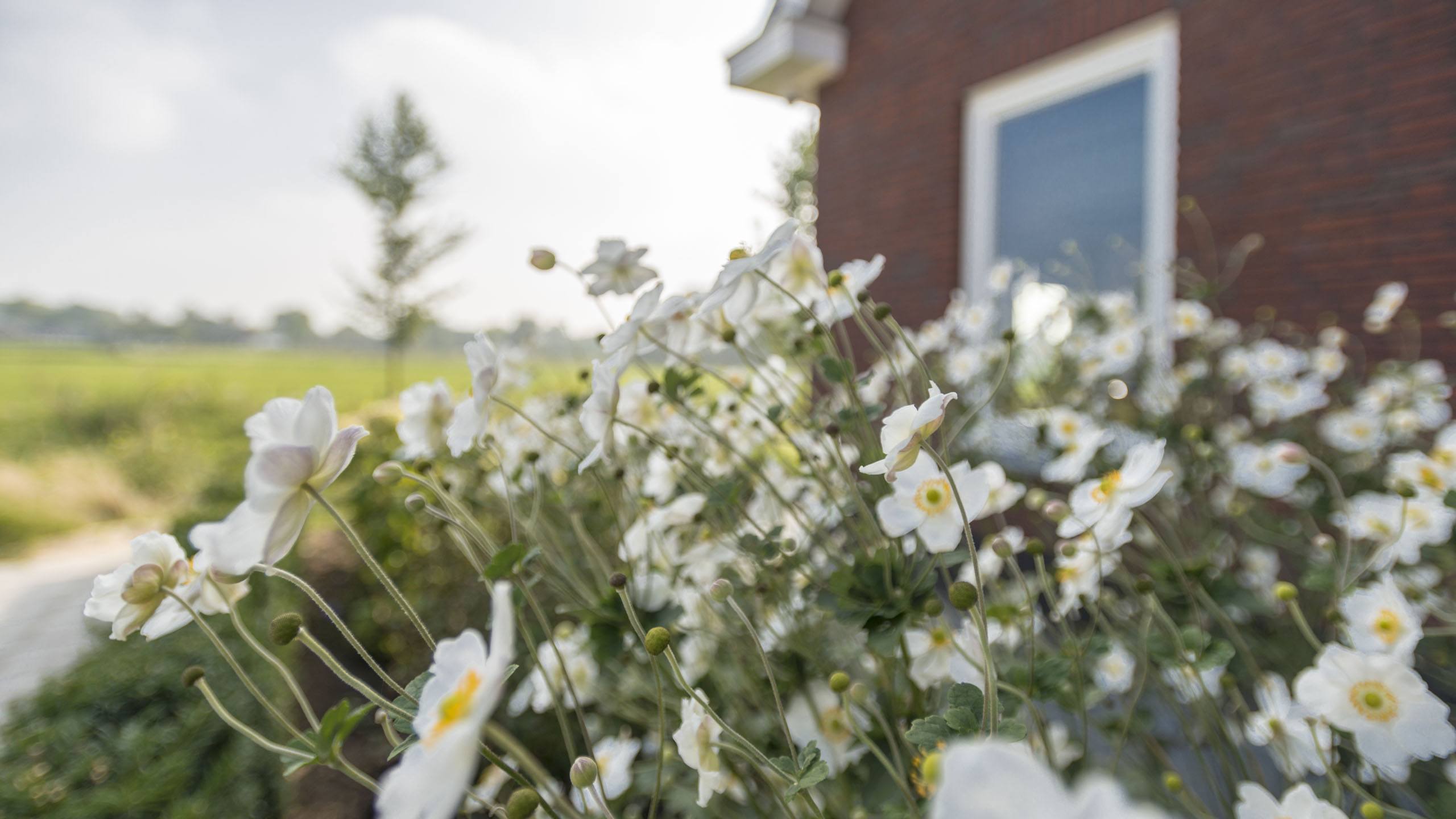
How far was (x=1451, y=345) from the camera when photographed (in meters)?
2.34

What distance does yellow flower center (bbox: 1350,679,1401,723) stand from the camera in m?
0.67

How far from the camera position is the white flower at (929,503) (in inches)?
26.4

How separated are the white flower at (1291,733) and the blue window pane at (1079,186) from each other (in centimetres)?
240

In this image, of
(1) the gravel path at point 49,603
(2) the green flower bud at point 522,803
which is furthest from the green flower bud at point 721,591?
(1) the gravel path at point 49,603

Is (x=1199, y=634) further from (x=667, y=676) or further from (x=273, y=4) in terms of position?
(x=273, y=4)

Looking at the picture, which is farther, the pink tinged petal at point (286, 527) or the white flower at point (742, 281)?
the white flower at point (742, 281)

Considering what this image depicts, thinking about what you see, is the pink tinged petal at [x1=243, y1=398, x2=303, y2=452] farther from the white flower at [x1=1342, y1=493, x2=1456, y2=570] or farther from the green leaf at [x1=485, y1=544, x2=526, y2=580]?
the white flower at [x1=1342, y1=493, x2=1456, y2=570]

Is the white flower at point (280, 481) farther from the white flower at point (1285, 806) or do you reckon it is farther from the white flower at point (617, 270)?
the white flower at point (1285, 806)

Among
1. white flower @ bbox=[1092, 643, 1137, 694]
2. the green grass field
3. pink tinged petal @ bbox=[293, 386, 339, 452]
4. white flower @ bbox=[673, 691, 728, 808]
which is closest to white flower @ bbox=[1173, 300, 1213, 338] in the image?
white flower @ bbox=[1092, 643, 1137, 694]

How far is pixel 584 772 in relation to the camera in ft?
1.84

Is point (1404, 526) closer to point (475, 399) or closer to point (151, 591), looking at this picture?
point (475, 399)

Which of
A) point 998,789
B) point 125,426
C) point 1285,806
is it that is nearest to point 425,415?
point 998,789

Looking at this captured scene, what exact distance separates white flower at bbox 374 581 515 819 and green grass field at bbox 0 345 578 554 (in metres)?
0.53

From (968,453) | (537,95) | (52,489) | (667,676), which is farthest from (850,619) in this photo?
(537,95)
